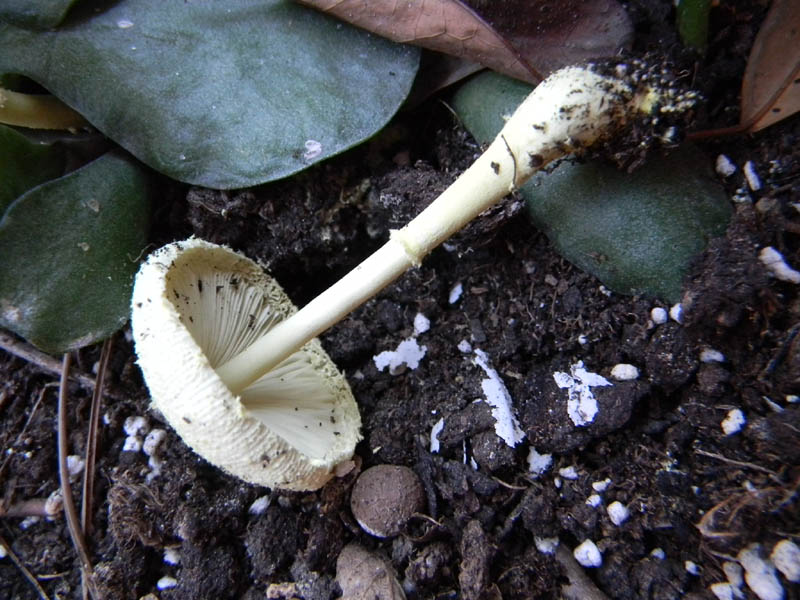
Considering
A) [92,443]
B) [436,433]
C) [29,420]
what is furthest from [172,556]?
[436,433]

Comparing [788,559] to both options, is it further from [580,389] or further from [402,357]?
[402,357]

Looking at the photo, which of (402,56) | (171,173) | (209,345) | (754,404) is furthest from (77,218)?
(754,404)

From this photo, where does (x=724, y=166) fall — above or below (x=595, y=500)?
above

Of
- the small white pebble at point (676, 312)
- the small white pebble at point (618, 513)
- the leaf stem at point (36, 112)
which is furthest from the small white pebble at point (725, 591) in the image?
the leaf stem at point (36, 112)

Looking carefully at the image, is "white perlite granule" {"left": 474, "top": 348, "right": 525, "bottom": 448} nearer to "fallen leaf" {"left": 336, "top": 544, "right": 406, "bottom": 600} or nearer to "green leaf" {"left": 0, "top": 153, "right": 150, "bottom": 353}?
"fallen leaf" {"left": 336, "top": 544, "right": 406, "bottom": 600}

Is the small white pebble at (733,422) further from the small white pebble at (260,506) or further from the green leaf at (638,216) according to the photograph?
the small white pebble at (260,506)

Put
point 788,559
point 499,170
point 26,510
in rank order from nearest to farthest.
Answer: point 788,559
point 499,170
point 26,510

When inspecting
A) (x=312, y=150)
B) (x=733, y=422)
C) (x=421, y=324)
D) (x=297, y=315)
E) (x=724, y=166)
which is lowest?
(x=733, y=422)
